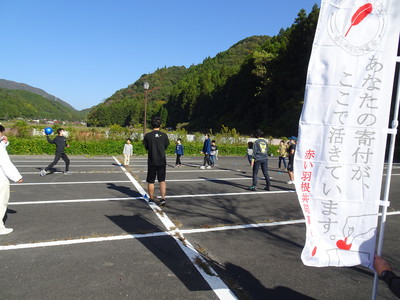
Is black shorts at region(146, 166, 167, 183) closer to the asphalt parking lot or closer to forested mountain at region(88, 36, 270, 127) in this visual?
the asphalt parking lot

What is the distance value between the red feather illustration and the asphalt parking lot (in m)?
2.62

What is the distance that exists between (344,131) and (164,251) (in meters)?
2.70

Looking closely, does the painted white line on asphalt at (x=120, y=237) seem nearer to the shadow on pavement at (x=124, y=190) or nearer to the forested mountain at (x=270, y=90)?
the shadow on pavement at (x=124, y=190)

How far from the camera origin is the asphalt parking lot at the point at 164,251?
2760mm

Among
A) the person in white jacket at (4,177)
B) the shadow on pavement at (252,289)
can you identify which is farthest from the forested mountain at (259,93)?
the person in white jacket at (4,177)

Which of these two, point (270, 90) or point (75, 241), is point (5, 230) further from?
point (270, 90)

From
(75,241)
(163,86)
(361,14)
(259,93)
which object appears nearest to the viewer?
(361,14)

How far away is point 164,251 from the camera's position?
11.8 ft

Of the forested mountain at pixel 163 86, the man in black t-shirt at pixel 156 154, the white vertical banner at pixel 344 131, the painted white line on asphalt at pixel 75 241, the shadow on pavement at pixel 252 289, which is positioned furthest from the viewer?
the forested mountain at pixel 163 86

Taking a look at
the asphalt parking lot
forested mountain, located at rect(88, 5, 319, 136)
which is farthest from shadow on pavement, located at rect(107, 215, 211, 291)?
forested mountain, located at rect(88, 5, 319, 136)

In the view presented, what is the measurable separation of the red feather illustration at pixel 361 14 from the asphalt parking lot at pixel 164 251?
103 inches

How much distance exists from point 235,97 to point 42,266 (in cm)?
6877

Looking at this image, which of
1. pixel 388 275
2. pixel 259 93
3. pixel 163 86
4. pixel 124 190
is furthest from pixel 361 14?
pixel 163 86

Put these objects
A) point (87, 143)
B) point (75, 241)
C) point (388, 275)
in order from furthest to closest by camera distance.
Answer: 1. point (87, 143)
2. point (75, 241)
3. point (388, 275)
